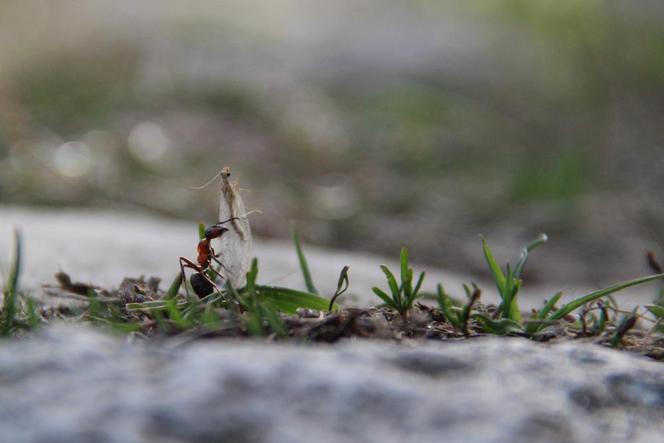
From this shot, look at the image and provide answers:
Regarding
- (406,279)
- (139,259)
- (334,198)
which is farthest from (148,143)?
(406,279)

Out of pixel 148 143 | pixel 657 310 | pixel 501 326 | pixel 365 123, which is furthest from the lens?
pixel 365 123

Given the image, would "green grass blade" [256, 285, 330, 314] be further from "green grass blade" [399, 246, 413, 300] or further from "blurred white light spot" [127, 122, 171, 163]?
"blurred white light spot" [127, 122, 171, 163]

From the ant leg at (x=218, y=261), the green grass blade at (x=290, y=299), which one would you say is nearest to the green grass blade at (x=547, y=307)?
the green grass blade at (x=290, y=299)

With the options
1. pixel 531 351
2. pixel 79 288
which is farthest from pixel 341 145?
pixel 531 351

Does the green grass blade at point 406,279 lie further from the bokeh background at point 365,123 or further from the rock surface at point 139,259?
the bokeh background at point 365,123

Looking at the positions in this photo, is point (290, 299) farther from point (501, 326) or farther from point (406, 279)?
point (501, 326)

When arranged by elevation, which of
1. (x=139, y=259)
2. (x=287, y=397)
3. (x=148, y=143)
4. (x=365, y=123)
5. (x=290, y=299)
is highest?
(x=365, y=123)
